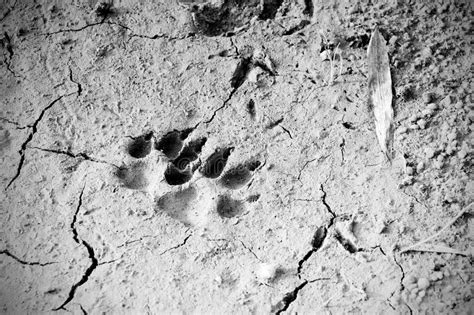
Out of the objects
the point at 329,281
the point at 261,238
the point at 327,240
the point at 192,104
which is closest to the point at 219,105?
the point at 192,104

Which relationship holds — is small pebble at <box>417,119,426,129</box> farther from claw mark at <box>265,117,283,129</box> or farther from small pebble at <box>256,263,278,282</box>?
small pebble at <box>256,263,278,282</box>

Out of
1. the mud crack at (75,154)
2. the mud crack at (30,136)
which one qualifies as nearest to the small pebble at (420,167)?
the mud crack at (75,154)

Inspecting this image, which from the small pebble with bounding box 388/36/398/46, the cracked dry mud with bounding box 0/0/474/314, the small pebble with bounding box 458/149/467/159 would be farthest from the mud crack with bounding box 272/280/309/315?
the small pebble with bounding box 388/36/398/46

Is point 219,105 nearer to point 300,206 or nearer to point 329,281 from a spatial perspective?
point 300,206

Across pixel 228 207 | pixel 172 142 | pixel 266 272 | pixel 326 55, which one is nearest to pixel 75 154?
pixel 172 142

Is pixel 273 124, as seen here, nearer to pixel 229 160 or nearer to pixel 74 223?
pixel 229 160

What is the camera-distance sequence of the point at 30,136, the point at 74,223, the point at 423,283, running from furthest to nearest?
the point at 30,136 → the point at 74,223 → the point at 423,283
